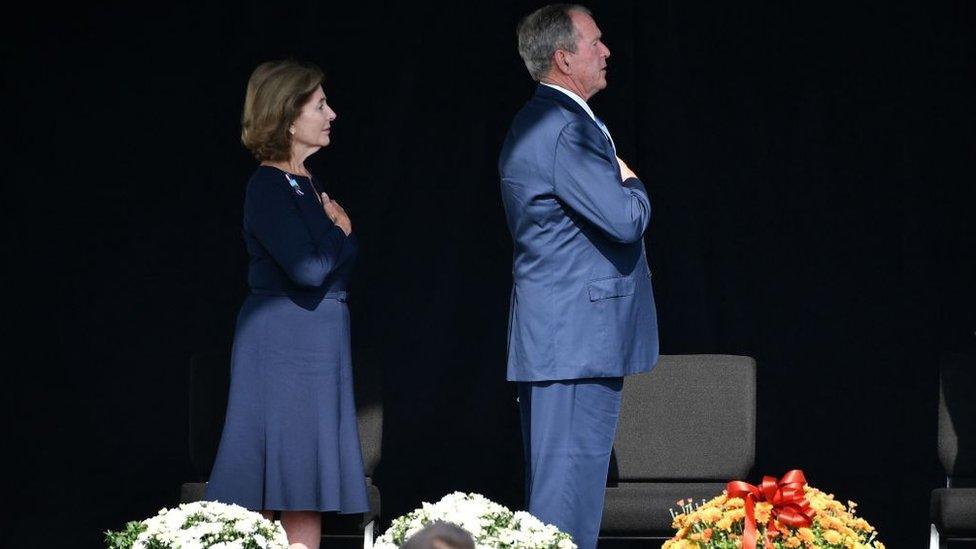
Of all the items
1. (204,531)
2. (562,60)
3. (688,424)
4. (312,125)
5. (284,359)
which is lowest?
(688,424)

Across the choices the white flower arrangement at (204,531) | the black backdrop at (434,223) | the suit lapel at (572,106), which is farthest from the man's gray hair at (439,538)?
the black backdrop at (434,223)

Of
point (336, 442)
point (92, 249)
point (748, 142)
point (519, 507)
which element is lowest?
point (519, 507)

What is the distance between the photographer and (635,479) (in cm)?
520

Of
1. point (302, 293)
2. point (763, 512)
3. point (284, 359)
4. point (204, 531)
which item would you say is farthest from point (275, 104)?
point (763, 512)

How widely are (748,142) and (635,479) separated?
3.95 ft

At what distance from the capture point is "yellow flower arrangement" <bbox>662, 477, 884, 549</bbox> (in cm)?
353

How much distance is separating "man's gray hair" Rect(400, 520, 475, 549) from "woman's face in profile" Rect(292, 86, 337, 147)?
7.96ft

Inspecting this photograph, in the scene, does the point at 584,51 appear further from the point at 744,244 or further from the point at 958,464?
the point at 958,464

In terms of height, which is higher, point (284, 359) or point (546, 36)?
point (546, 36)

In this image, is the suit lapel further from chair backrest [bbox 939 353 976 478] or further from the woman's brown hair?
chair backrest [bbox 939 353 976 478]

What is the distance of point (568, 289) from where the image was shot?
4.22 metres

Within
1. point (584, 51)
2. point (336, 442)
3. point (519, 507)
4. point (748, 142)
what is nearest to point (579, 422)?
point (336, 442)

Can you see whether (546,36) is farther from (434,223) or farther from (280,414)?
(434,223)

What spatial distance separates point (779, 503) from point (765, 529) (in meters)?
0.07
